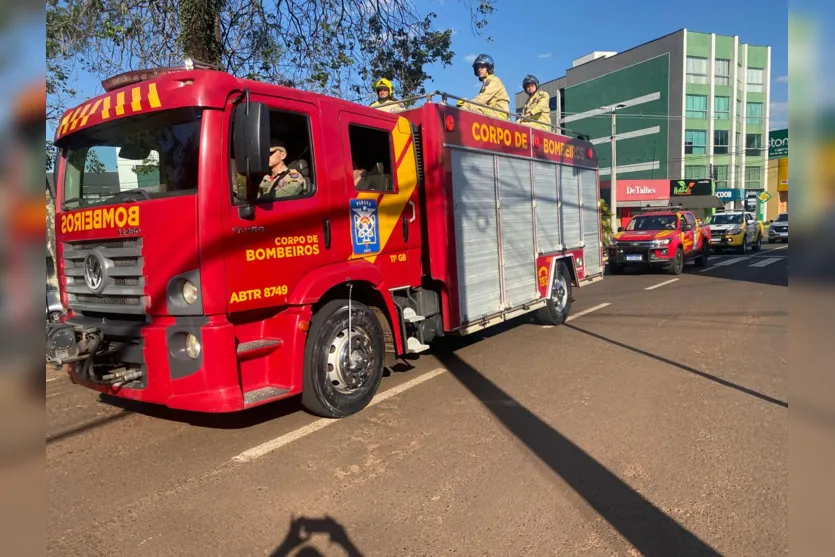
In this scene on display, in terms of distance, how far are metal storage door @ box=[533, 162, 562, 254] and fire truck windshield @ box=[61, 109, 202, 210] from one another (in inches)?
203

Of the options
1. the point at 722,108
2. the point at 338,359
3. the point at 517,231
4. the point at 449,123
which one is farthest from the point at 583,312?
the point at 722,108

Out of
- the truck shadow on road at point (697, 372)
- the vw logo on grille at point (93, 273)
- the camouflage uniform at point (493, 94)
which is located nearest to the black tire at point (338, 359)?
the vw logo on grille at point (93, 273)

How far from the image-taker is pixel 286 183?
447 centimetres

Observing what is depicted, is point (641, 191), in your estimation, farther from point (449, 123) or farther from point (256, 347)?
point (256, 347)

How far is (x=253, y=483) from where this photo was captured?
3.64 meters

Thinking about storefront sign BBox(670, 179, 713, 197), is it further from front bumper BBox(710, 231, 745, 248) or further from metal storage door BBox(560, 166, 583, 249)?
metal storage door BBox(560, 166, 583, 249)

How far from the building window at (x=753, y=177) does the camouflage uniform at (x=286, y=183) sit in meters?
60.0

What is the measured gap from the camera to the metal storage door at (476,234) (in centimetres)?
619

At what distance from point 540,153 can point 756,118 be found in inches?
2227

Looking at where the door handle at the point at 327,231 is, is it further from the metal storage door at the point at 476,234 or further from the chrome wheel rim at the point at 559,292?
the chrome wheel rim at the point at 559,292

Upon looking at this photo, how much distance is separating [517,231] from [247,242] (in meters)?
4.25

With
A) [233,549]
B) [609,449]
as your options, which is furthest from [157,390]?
[609,449]

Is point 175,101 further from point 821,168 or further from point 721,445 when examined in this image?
point 721,445

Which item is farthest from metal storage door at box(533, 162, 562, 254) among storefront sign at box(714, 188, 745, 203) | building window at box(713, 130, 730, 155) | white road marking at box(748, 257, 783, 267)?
building window at box(713, 130, 730, 155)
